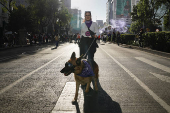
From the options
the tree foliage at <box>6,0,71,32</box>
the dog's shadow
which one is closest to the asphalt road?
the dog's shadow

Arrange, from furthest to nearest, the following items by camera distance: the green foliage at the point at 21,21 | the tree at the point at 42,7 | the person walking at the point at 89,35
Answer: the tree at the point at 42,7
the green foliage at the point at 21,21
the person walking at the point at 89,35

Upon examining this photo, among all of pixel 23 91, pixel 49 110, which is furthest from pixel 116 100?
pixel 23 91

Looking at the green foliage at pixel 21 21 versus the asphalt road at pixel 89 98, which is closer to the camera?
the asphalt road at pixel 89 98

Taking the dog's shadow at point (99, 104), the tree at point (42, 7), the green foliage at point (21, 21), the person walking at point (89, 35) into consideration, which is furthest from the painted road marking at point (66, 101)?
the tree at point (42, 7)

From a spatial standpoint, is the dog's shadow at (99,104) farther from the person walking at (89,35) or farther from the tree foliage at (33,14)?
the tree foliage at (33,14)

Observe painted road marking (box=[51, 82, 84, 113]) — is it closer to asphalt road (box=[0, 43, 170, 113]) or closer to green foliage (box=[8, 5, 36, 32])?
asphalt road (box=[0, 43, 170, 113])

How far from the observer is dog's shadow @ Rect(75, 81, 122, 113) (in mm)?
3941

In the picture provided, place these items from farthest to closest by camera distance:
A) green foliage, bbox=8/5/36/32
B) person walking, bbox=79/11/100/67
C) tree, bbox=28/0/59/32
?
tree, bbox=28/0/59/32, green foliage, bbox=8/5/36/32, person walking, bbox=79/11/100/67

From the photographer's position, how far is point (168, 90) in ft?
17.9

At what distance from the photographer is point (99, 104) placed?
430 cm

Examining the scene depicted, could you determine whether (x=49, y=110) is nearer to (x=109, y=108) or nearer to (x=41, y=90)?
(x=109, y=108)

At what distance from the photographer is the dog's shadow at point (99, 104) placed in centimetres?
394

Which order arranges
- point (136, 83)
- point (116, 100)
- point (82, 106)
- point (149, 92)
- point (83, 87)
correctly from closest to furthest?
1. point (82, 106)
2. point (116, 100)
3. point (149, 92)
4. point (83, 87)
5. point (136, 83)

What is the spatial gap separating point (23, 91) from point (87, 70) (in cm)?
198
